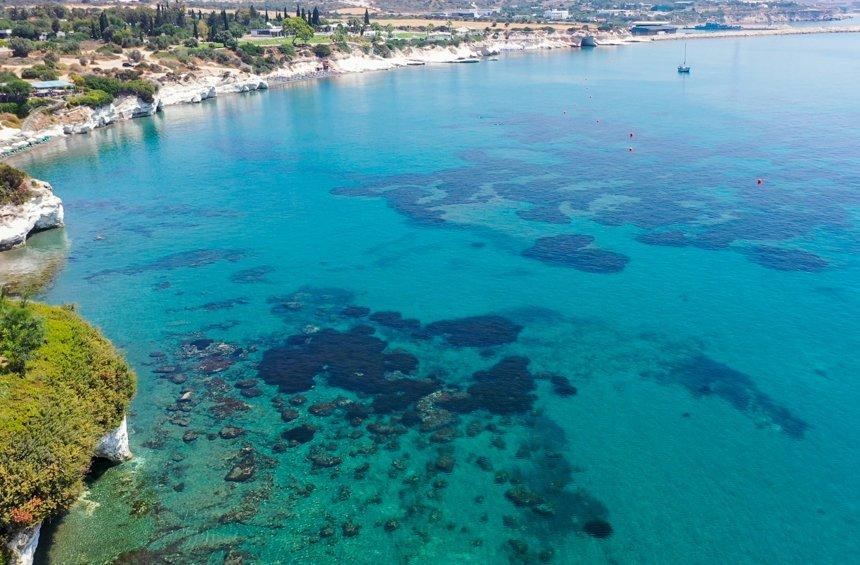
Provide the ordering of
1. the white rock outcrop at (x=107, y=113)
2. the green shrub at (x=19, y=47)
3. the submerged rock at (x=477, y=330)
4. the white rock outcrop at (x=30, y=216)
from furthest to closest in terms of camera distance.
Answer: the green shrub at (x=19, y=47), the white rock outcrop at (x=107, y=113), the white rock outcrop at (x=30, y=216), the submerged rock at (x=477, y=330)

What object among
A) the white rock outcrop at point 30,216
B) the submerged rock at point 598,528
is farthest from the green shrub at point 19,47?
the submerged rock at point 598,528

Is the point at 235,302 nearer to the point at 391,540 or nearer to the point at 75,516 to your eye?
the point at 75,516

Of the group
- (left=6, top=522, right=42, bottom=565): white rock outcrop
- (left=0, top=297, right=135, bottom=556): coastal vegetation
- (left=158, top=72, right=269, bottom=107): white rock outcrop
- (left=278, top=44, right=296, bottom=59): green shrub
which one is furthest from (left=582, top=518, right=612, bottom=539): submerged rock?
(left=278, top=44, right=296, bottom=59): green shrub

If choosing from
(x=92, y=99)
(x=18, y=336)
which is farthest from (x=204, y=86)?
(x=18, y=336)

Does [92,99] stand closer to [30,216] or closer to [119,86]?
[119,86]

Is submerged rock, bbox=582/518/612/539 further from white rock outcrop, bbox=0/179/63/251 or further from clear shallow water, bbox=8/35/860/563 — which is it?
white rock outcrop, bbox=0/179/63/251

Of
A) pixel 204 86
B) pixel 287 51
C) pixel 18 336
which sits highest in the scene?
pixel 287 51

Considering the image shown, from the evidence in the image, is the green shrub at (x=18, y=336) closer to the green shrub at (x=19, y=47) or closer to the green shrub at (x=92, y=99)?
the green shrub at (x=92, y=99)

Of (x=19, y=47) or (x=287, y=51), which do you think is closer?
(x=19, y=47)
